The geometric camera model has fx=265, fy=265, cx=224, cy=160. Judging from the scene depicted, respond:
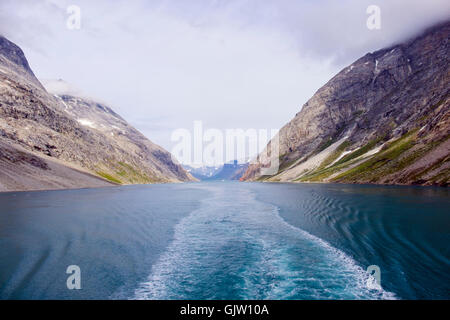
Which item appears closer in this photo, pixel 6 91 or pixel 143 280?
pixel 143 280

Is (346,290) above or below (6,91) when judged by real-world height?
below

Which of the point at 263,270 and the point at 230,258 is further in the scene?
the point at 230,258

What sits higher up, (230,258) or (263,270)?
(230,258)

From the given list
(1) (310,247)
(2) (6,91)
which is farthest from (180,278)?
(2) (6,91)

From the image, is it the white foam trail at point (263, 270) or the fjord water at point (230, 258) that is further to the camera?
the fjord water at point (230, 258)

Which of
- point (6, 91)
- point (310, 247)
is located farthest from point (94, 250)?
point (6, 91)

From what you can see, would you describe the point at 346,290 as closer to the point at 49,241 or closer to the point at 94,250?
the point at 94,250

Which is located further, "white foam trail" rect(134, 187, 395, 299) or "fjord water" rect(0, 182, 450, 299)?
"fjord water" rect(0, 182, 450, 299)
